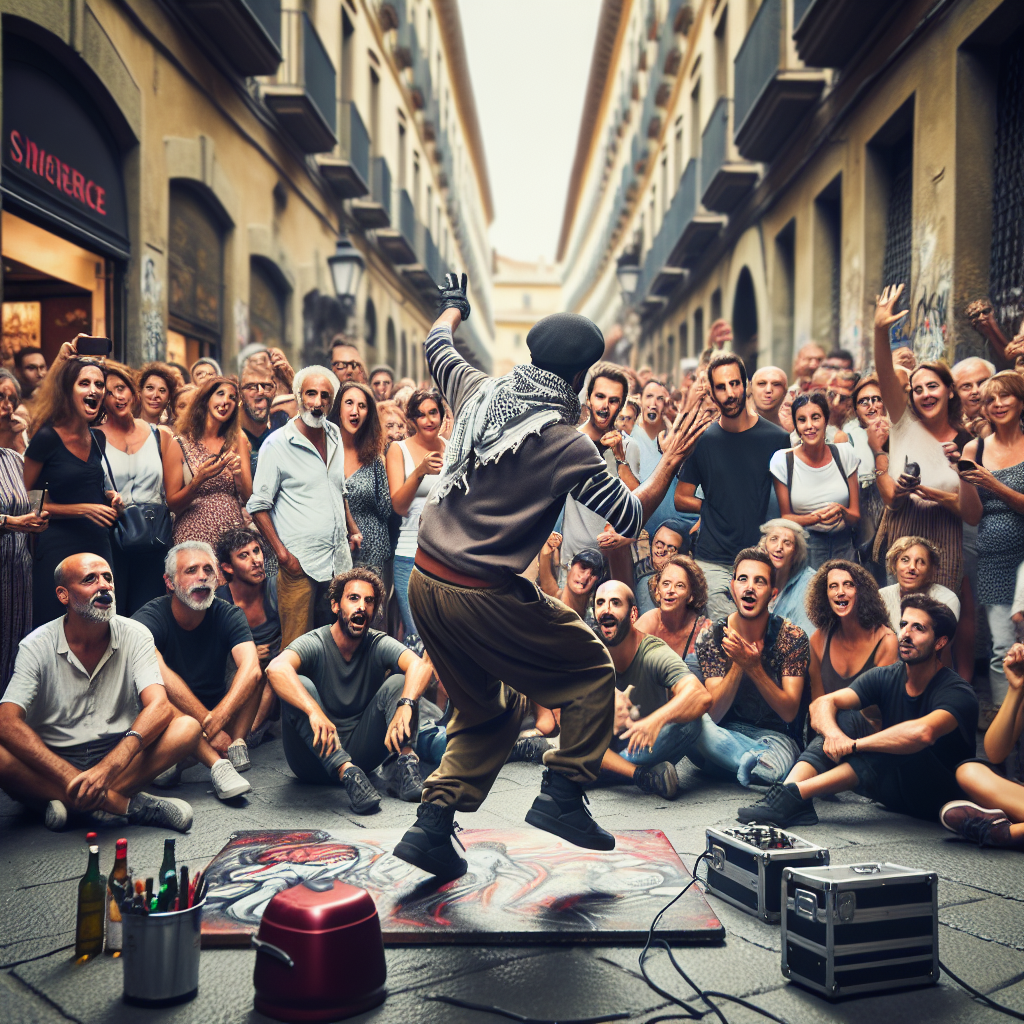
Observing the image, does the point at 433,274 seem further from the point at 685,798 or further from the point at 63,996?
the point at 63,996

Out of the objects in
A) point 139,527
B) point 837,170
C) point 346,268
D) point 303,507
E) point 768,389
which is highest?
point 837,170

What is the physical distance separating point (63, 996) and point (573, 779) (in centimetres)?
163

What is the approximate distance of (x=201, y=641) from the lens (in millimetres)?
5496

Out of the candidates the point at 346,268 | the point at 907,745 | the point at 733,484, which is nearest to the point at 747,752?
the point at 907,745

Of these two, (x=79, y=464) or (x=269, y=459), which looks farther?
(x=269, y=459)

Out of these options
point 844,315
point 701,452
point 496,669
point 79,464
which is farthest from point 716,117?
point 496,669

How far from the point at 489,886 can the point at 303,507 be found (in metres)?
2.77

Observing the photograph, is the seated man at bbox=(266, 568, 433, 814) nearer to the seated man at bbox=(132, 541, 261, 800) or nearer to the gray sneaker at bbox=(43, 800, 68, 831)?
the seated man at bbox=(132, 541, 261, 800)

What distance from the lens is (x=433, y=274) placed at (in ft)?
93.6

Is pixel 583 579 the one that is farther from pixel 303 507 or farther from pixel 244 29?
pixel 244 29

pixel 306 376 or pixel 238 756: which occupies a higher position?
pixel 306 376

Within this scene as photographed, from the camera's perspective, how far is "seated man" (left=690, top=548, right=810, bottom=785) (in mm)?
5340

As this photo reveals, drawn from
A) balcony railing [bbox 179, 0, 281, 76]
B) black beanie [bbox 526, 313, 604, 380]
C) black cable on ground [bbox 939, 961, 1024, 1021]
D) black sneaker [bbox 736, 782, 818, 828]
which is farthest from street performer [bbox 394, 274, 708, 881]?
balcony railing [bbox 179, 0, 281, 76]

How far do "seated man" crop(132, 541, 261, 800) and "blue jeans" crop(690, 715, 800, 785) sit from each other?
226cm
